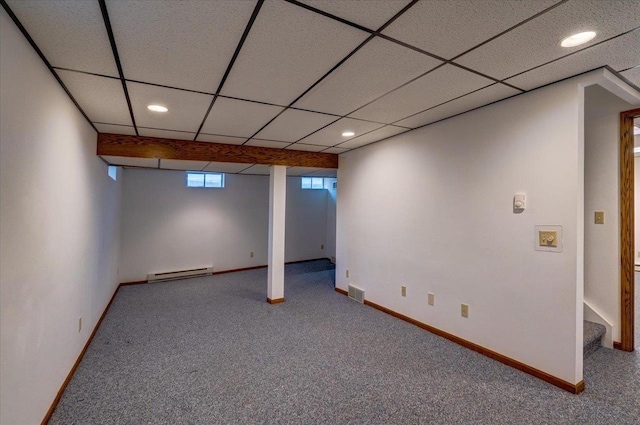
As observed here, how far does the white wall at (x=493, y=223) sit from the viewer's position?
2150 millimetres

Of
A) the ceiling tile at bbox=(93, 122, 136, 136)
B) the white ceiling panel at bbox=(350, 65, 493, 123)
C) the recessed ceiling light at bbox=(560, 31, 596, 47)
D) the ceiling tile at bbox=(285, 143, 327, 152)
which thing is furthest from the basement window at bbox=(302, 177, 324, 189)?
the recessed ceiling light at bbox=(560, 31, 596, 47)

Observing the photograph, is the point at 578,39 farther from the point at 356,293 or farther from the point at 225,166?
the point at 225,166

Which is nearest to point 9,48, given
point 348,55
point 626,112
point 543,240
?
point 348,55

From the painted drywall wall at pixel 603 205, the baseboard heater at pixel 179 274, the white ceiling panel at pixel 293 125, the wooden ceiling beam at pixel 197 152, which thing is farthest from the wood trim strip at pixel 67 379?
the painted drywall wall at pixel 603 205

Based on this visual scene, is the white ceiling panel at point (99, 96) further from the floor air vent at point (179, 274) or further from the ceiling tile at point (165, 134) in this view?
the floor air vent at point (179, 274)

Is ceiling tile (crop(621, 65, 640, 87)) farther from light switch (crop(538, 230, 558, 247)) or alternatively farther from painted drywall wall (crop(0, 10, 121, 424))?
painted drywall wall (crop(0, 10, 121, 424))

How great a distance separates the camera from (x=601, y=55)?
176cm

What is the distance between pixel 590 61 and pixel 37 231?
3551 mm

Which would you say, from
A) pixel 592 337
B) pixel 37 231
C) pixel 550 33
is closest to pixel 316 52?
pixel 550 33

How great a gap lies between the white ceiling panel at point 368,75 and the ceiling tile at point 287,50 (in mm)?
112

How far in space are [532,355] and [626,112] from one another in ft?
7.57

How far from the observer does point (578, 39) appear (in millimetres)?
1588

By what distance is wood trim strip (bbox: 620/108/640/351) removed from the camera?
2646mm

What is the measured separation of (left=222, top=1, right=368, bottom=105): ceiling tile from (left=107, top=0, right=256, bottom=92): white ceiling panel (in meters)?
0.09
